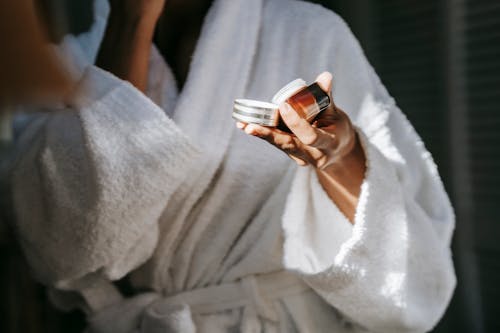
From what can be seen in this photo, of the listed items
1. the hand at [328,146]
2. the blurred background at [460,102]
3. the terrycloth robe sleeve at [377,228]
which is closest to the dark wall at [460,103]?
the blurred background at [460,102]

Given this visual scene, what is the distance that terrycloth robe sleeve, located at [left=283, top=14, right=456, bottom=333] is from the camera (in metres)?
0.60

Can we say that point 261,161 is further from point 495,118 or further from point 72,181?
point 495,118

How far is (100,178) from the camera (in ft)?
1.87

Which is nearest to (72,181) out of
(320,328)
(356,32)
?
(320,328)

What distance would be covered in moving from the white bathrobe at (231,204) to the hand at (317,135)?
4 centimetres

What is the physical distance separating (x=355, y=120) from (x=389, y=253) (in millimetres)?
149

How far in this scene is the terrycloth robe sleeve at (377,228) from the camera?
1.96 ft

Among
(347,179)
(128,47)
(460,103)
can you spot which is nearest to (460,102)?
(460,103)

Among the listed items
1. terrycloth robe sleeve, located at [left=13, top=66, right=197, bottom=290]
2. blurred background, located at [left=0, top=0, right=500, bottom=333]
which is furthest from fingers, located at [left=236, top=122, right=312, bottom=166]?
blurred background, located at [left=0, top=0, right=500, bottom=333]

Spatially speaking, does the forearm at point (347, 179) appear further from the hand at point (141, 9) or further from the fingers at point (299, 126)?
the hand at point (141, 9)

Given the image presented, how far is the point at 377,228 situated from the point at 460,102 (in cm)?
64

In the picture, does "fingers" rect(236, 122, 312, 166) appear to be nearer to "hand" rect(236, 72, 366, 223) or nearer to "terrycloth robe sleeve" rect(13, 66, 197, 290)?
"hand" rect(236, 72, 366, 223)

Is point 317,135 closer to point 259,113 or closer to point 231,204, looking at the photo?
point 259,113

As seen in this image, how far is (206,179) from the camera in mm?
638
